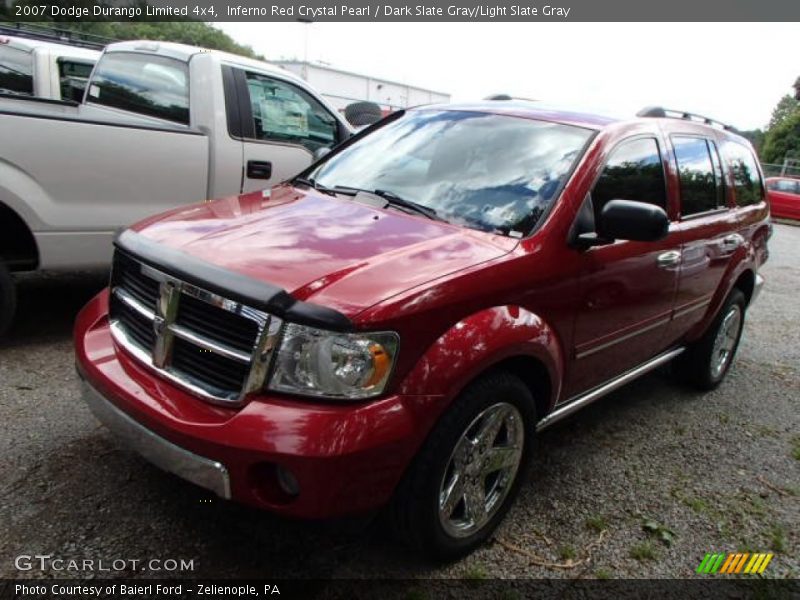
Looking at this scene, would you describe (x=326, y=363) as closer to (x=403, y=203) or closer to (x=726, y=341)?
(x=403, y=203)

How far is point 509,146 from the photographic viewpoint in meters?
3.11

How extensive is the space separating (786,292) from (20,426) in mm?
8731

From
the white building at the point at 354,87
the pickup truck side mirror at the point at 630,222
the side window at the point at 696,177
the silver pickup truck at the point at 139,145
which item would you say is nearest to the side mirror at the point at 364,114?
the silver pickup truck at the point at 139,145

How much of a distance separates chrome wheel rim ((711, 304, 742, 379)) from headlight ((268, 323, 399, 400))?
127 inches

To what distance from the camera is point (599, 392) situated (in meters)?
3.25

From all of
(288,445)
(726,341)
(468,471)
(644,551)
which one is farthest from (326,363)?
(726,341)

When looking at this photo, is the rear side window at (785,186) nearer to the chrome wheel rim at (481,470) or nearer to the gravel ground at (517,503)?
the gravel ground at (517,503)

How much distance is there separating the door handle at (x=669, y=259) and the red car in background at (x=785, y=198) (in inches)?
726

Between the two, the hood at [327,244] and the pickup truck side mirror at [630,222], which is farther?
the pickup truck side mirror at [630,222]

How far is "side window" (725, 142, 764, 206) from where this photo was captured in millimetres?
4379

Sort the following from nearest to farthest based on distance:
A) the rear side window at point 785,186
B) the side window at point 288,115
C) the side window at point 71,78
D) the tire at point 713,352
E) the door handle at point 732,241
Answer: the door handle at point 732,241, the tire at point 713,352, the side window at point 288,115, the side window at point 71,78, the rear side window at point 785,186

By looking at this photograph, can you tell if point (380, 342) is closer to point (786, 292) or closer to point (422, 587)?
point (422, 587)

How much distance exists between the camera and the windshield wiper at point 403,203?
9.23 feet

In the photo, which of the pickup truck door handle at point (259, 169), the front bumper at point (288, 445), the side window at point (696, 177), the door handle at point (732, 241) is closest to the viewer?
the front bumper at point (288, 445)
